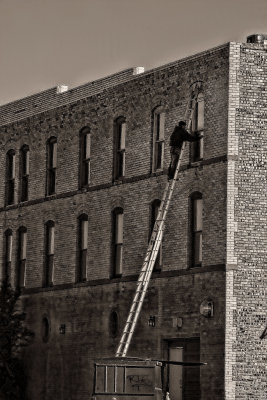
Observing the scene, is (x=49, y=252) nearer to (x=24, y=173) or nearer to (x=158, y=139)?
(x=24, y=173)

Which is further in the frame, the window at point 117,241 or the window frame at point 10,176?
the window frame at point 10,176

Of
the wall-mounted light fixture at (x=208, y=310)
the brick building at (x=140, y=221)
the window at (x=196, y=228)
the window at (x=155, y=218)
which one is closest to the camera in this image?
the brick building at (x=140, y=221)

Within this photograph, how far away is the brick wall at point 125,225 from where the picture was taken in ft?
140

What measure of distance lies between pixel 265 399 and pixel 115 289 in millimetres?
7567

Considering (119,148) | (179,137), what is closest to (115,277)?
(119,148)

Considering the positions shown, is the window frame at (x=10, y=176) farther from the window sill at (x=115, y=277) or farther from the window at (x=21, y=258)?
the window sill at (x=115, y=277)

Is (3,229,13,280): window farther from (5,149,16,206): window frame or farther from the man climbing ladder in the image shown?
the man climbing ladder

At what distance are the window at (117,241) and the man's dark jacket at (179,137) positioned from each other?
4.39 metres

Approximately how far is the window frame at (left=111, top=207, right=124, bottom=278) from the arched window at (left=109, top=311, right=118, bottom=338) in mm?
1276

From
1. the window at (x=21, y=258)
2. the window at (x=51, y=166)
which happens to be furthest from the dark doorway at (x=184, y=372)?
the window at (x=21, y=258)

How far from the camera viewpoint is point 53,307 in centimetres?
5031

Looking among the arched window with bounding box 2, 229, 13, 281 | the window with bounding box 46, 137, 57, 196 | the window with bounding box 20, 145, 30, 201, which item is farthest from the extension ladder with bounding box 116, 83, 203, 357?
the arched window with bounding box 2, 229, 13, 281

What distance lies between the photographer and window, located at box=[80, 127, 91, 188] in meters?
49.6

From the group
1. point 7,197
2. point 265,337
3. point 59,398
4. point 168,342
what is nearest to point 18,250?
point 7,197
